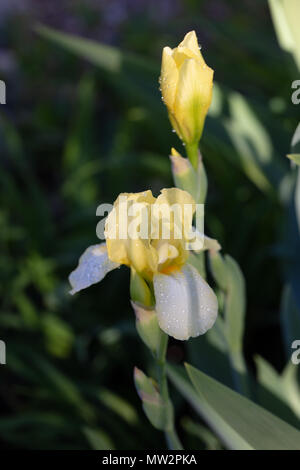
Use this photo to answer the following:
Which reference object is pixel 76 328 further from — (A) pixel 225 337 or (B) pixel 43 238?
(A) pixel 225 337

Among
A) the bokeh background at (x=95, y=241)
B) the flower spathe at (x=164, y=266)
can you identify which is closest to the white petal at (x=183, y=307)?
the flower spathe at (x=164, y=266)

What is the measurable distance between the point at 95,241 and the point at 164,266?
0.74 m

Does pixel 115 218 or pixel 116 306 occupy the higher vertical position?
pixel 115 218

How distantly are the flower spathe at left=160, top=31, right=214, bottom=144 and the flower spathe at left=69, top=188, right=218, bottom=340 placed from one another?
87 mm

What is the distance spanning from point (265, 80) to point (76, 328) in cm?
93

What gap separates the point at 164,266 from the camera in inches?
19.6

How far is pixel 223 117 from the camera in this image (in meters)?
1.04

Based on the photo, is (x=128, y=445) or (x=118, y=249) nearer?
(x=118, y=249)

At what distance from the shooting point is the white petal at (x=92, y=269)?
0.49 m

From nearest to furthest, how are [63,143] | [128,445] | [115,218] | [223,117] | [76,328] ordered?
[115,218]
[128,445]
[223,117]
[76,328]
[63,143]

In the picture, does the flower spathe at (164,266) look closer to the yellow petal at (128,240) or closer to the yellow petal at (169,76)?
the yellow petal at (128,240)

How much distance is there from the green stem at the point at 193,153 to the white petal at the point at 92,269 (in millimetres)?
129

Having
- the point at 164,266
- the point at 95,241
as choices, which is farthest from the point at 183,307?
the point at 95,241
